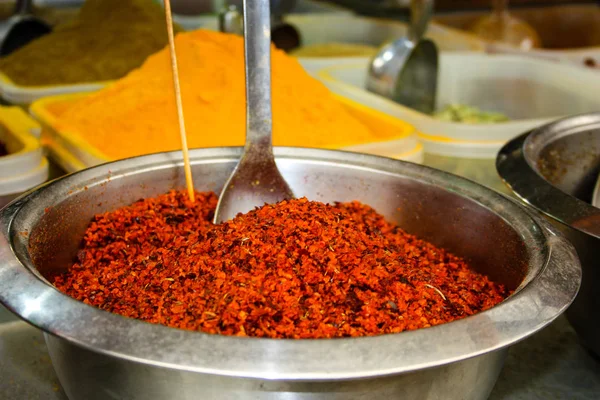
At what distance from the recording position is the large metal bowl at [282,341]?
1.42 feet

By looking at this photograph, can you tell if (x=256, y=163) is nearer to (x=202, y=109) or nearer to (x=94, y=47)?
(x=202, y=109)

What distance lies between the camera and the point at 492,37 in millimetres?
2992

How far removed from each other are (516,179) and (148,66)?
2.68 ft

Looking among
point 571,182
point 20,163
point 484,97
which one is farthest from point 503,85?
point 20,163

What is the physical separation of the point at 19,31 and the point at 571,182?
1.78 metres

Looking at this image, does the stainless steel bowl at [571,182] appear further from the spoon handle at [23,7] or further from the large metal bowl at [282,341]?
the spoon handle at [23,7]

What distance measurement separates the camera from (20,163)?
1107mm

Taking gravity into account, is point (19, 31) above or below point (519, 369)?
above

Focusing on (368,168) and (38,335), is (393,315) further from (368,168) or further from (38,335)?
(38,335)

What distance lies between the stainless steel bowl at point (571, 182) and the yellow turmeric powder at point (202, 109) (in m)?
0.36

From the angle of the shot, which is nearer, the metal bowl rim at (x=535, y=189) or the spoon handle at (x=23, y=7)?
the metal bowl rim at (x=535, y=189)

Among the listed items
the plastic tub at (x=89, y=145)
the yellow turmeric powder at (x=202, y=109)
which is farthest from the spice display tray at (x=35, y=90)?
the yellow turmeric powder at (x=202, y=109)

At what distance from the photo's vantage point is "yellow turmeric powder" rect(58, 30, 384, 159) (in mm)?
1138

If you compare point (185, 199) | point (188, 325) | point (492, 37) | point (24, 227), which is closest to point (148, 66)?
point (185, 199)
